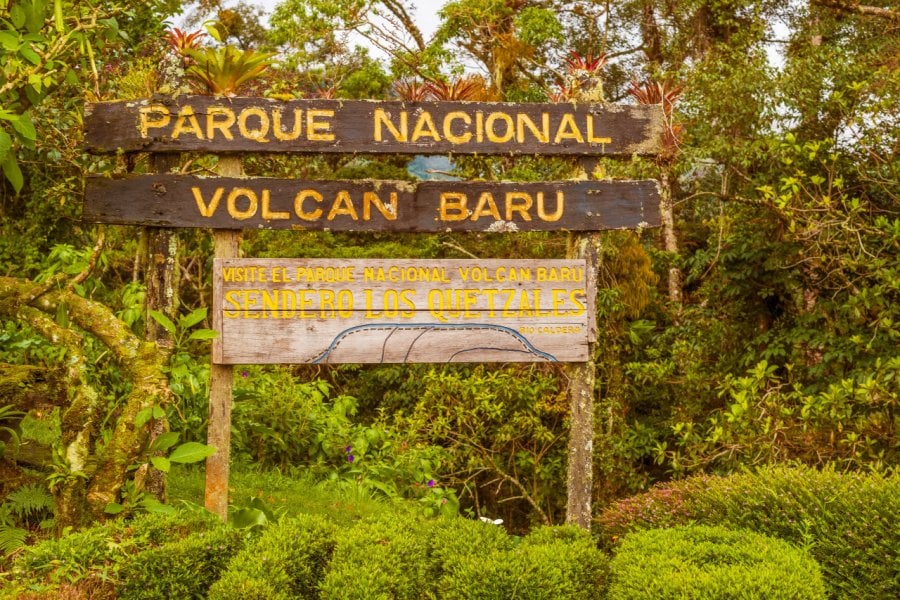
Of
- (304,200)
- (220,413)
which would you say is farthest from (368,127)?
(220,413)

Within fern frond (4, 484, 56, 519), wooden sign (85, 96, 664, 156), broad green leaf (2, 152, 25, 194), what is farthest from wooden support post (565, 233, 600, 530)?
broad green leaf (2, 152, 25, 194)

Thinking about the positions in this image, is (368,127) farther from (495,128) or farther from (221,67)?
(221,67)

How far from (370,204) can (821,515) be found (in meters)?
3.24

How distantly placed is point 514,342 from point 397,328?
782 millimetres

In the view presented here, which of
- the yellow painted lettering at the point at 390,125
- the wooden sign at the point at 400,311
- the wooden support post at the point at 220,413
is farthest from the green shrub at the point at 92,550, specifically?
the yellow painted lettering at the point at 390,125

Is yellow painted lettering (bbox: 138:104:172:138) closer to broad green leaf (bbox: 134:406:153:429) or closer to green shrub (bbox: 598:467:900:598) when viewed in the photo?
broad green leaf (bbox: 134:406:153:429)

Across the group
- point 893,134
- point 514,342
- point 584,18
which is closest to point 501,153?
point 514,342

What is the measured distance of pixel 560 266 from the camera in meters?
5.68

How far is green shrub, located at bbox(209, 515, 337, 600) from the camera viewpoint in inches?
139

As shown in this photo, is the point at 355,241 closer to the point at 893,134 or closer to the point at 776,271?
the point at 776,271

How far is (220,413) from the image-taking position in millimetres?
5457

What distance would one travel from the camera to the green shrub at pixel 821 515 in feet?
13.5

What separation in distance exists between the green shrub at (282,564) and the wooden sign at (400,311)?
153 cm

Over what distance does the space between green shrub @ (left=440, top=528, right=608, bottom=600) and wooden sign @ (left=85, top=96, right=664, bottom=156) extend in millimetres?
2787
